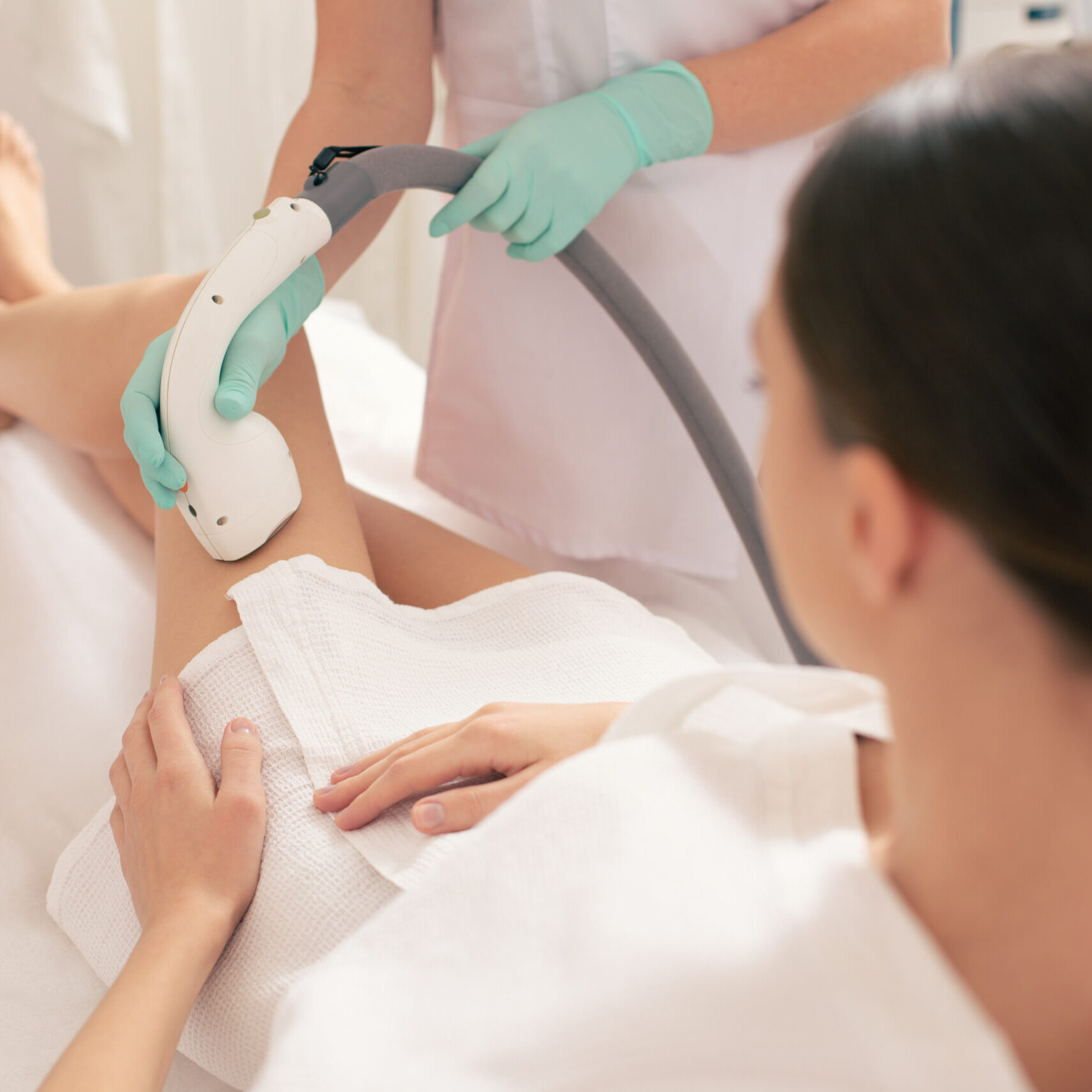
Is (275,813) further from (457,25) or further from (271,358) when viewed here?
(457,25)

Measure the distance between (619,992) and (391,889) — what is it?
0.27 meters

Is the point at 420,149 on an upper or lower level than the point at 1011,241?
lower

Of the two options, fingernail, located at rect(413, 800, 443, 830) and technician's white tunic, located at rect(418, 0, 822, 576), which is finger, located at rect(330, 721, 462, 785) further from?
technician's white tunic, located at rect(418, 0, 822, 576)

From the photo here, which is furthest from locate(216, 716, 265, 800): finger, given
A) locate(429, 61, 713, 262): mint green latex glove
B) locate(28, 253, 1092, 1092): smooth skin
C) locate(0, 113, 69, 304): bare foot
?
locate(0, 113, 69, 304): bare foot

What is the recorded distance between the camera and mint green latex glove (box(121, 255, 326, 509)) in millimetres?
908

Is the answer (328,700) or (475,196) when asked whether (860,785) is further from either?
(475,196)

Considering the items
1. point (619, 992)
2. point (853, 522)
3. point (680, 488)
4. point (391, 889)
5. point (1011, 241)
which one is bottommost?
point (680, 488)

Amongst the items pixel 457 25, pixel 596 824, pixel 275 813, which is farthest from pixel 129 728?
pixel 457 25

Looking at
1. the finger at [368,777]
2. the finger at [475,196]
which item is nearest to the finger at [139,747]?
the finger at [368,777]

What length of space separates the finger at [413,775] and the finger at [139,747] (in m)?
0.19

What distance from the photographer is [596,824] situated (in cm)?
59

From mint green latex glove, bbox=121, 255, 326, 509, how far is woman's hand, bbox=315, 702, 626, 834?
323 millimetres

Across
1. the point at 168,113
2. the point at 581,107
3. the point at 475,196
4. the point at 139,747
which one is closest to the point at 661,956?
the point at 139,747

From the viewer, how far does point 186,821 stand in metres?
0.79
